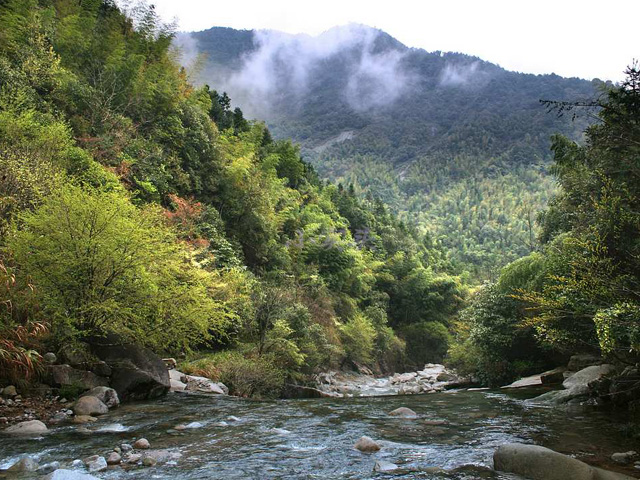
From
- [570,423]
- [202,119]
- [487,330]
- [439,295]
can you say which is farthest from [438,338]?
[570,423]

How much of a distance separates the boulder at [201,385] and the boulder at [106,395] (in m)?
4.71

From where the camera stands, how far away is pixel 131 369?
1395 centimetres

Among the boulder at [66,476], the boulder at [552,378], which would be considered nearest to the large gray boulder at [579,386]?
the boulder at [552,378]

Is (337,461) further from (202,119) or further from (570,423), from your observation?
(202,119)

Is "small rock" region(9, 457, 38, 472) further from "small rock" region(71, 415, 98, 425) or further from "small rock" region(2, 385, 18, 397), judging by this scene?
"small rock" region(2, 385, 18, 397)

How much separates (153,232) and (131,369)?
4.46m

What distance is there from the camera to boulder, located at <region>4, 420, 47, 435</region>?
30.2ft

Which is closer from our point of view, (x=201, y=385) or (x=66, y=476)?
(x=66, y=476)

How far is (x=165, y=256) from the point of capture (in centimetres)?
1437

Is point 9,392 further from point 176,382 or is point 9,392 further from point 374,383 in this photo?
point 374,383

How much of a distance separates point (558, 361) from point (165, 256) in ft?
71.6

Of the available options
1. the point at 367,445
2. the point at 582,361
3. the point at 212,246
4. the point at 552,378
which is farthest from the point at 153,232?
the point at 582,361

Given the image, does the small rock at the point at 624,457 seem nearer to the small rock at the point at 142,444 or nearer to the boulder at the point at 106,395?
the small rock at the point at 142,444

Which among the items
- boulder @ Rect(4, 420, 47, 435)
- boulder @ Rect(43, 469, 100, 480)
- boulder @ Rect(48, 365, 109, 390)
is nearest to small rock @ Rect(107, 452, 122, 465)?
boulder @ Rect(43, 469, 100, 480)
